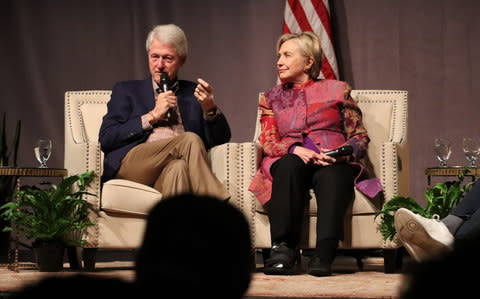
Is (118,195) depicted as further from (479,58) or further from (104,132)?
(479,58)

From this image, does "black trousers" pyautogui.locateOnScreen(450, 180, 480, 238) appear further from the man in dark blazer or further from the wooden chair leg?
the wooden chair leg

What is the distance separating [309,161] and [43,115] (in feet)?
8.64

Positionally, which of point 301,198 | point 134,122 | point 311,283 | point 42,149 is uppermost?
point 134,122

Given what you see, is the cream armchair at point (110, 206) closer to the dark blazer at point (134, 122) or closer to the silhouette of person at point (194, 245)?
the dark blazer at point (134, 122)

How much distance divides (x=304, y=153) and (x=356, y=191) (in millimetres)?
293

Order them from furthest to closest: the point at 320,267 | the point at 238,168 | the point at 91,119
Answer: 1. the point at 91,119
2. the point at 238,168
3. the point at 320,267

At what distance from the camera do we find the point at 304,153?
3027 mm

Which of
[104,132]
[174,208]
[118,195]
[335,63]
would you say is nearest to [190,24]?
[335,63]

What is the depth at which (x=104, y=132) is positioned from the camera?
3.24 metres

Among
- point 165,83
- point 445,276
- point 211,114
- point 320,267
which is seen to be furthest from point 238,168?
point 445,276

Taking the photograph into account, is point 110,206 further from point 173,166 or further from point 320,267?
point 320,267

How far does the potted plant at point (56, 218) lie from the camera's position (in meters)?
3.03

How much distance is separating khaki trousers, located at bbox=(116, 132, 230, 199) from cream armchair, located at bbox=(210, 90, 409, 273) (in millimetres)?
144

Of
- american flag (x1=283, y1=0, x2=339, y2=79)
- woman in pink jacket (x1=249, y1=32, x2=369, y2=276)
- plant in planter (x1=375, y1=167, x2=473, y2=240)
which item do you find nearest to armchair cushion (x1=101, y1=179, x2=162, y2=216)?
woman in pink jacket (x1=249, y1=32, x2=369, y2=276)
